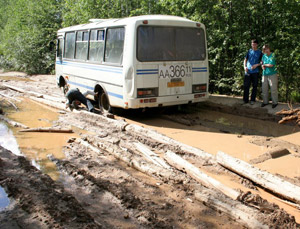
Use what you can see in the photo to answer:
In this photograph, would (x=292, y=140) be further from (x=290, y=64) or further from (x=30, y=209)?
(x=30, y=209)

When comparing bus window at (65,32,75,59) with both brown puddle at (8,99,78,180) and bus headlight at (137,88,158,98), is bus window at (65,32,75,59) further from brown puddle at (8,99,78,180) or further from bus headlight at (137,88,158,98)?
bus headlight at (137,88,158,98)

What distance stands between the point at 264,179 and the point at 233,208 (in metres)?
1.13

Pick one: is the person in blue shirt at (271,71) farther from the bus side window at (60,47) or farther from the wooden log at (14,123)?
the bus side window at (60,47)

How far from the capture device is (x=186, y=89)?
10203 mm

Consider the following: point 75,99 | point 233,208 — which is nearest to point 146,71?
point 75,99

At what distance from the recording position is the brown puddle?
6.89 m

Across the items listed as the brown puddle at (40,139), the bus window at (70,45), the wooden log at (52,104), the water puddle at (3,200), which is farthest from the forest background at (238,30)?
the water puddle at (3,200)

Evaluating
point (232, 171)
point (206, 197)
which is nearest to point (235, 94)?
point (232, 171)

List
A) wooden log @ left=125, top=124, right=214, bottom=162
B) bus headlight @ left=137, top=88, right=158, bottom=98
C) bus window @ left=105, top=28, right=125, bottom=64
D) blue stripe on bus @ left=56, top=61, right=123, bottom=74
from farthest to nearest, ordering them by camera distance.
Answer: blue stripe on bus @ left=56, top=61, right=123, bottom=74 → bus window @ left=105, top=28, right=125, bottom=64 → bus headlight @ left=137, top=88, right=158, bottom=98 → wooden log @ left=125, top=124, right=214, bottom=162

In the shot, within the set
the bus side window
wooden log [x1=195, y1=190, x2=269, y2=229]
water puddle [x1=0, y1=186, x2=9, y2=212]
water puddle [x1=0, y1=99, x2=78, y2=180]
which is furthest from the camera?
the bus side window

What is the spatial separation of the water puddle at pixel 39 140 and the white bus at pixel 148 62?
6.31 feet

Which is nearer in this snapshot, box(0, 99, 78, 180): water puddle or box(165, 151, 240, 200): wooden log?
box(165, 151, 240, 200): wooden log

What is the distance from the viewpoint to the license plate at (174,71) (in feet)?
31.9

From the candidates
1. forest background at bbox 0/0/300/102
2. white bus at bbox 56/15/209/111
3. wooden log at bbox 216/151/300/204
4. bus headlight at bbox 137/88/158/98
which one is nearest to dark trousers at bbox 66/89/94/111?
white bus at bbox 56/15/209/111
